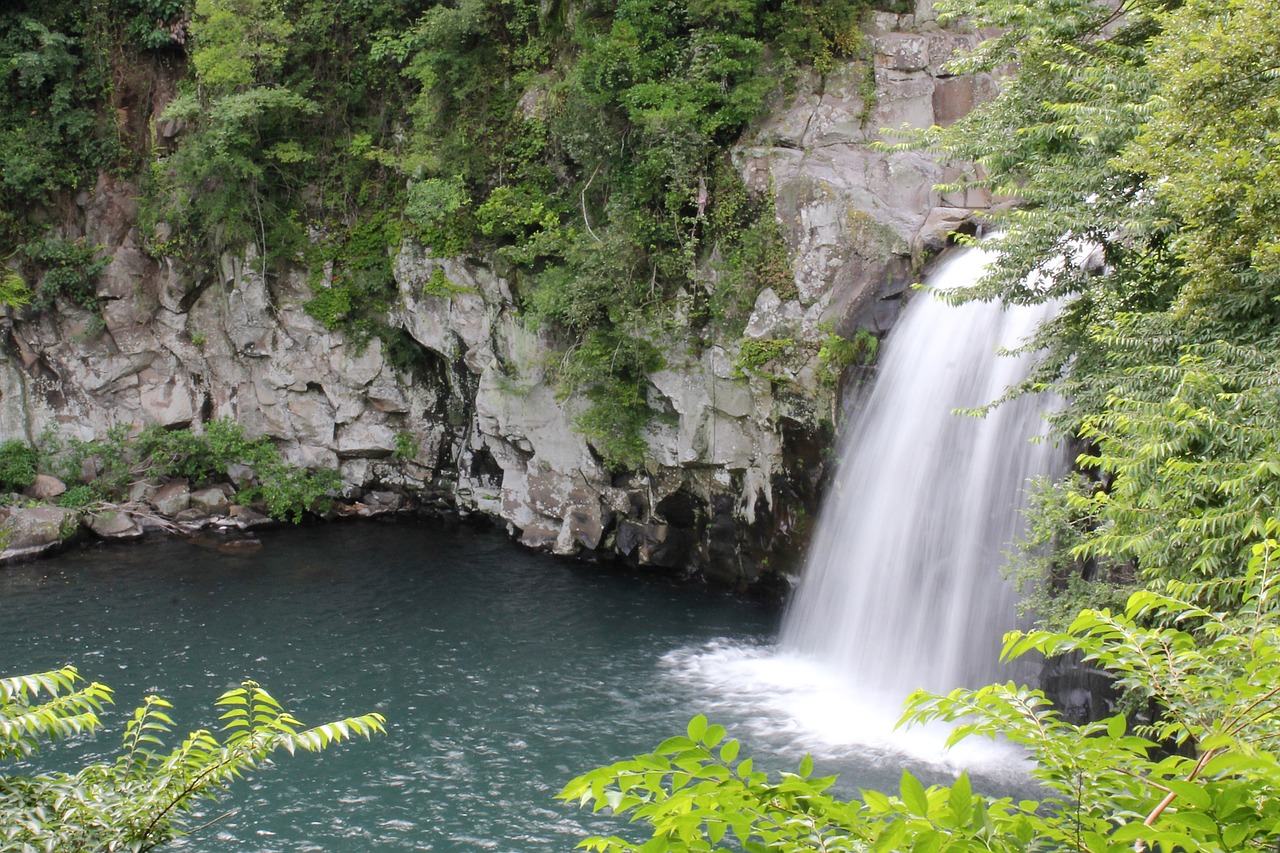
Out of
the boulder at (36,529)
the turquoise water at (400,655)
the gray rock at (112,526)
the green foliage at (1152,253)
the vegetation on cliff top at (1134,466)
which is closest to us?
the vegetation on cliff top at (1134,466)

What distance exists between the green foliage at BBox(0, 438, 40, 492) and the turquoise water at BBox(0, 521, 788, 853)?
232 centimetres

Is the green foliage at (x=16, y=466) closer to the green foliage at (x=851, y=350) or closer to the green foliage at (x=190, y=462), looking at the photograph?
the green foliage at (x=190, y=462)

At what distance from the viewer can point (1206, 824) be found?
2.54 m

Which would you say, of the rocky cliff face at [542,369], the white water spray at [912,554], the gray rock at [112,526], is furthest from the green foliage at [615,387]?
the gray rock at [112,526]

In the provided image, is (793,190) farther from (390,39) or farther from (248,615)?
(248,615)

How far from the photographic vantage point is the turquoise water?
10.6 metres

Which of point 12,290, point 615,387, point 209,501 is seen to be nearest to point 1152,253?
point 615,387

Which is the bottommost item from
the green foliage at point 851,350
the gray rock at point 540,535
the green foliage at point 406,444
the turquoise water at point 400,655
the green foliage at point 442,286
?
the turquoise water at point 400,655

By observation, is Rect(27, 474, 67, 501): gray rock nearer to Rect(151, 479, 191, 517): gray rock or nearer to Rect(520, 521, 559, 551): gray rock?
Rect(151, 479, 191, 517): gray rock

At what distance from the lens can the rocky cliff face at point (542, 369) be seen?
15375 millimetres

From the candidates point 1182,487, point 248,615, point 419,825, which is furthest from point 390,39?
point 1182,487

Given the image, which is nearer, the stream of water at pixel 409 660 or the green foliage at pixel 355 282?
the stream of water at pixel 409 660

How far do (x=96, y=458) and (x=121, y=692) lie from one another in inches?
379

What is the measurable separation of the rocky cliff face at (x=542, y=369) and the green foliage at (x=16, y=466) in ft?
1.53
